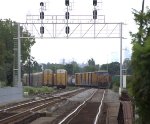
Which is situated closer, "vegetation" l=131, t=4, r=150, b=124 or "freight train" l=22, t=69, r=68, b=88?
"vegetation" l=131, t=4, r=150, b=124

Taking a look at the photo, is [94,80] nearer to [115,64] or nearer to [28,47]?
[28,47]

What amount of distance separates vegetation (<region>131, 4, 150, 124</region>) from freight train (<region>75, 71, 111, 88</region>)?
8420 centimetres

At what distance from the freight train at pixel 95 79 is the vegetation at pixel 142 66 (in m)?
84.2

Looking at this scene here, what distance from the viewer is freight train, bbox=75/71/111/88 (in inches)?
3748

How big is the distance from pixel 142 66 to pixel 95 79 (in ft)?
296

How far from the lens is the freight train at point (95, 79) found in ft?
312

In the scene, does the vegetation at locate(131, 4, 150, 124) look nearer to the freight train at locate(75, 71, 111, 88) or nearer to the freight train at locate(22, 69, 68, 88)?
the freight train at locate(22, 69, 68, 88)

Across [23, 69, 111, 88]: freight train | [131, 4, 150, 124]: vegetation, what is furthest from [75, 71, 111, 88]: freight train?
[131, 4, 150, 124]: vegetation

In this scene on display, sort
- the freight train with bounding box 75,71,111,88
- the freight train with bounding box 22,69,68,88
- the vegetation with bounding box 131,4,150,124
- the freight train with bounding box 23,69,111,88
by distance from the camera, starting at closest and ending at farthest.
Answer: the vegetation with bounding box 131,4,150,124
the freight train with bounding box 22,69,68,88
the freight train with bounding box 23,69,111,88
the freight train with bounding box 75,71,111,88

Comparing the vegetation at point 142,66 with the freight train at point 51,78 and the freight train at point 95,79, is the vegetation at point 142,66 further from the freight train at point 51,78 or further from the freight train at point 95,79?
the freight train at point 95,79

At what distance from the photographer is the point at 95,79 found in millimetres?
98625

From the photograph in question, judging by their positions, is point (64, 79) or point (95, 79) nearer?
point (64, 79)

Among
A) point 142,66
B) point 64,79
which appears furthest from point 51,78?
point 142,66

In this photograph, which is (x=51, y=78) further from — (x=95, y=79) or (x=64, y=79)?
(x=95, y=79)
